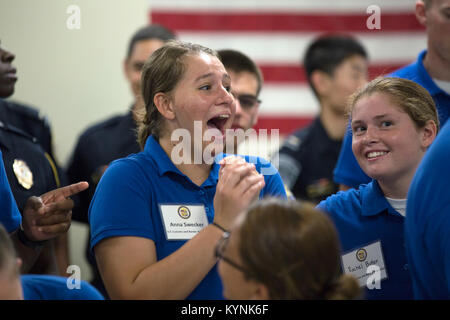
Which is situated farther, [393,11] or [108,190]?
[393,11]

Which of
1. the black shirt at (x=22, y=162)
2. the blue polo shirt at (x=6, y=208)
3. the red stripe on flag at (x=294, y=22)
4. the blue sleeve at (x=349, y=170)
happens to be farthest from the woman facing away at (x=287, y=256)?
the red stripe on flag at (x=294, y=22)

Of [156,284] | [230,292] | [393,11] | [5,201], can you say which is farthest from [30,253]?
[393,11]

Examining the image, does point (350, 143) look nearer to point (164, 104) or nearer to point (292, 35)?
point (164, 104)

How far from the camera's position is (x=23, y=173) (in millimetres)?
2236

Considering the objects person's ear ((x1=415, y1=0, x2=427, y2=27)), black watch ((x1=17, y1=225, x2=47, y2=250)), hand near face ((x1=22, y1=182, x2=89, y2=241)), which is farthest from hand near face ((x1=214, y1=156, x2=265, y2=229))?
person's ear ((x1=415, y1=0, x2=427, y2=27))

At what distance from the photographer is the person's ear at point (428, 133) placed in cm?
193

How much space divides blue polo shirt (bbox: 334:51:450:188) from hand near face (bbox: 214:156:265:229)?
0.69 metres

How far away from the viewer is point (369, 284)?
183 cm

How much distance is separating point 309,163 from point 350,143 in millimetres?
1229

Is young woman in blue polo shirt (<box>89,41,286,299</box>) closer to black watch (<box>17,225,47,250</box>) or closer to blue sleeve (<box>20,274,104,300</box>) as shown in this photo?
blue sleeve (<box>20,274,104,300</box>)

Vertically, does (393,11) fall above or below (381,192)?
above

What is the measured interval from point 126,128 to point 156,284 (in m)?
1.67

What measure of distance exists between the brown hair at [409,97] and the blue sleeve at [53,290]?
1027mm

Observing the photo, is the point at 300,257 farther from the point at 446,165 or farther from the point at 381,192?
the point at 381,192
